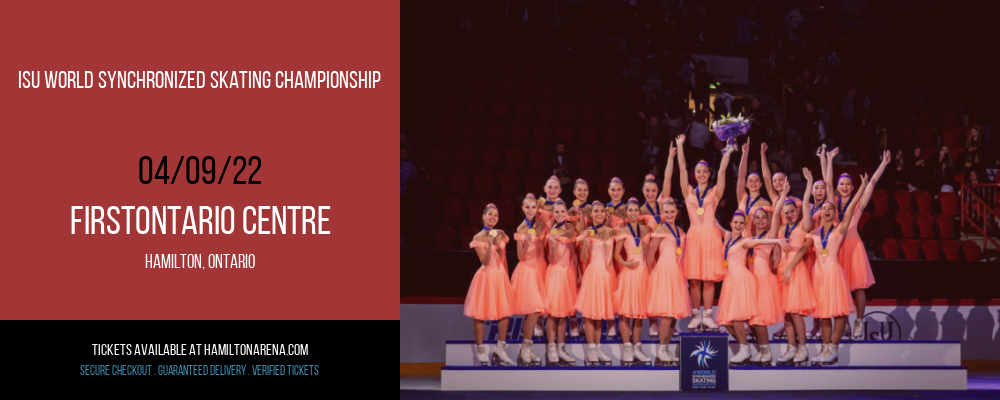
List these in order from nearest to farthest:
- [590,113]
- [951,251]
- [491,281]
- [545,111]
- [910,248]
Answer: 1. [491,281]
2. [910,248]
3. [951,251]
4. [545,111]
5. [590,113]

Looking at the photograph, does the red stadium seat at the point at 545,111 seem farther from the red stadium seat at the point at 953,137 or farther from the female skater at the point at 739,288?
the red stadium seat at the point at 953,137

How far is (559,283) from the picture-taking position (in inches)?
281

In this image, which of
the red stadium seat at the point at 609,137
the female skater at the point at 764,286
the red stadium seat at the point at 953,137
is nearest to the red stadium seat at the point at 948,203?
the red stadium seat at the point at 953,137

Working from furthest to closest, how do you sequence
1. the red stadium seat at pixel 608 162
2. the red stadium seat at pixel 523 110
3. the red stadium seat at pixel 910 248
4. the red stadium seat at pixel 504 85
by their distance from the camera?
1. the red stadium seat at pixel 504 85
2. the red stadium seat at pixel 523 110
3. the red stadium seat at pixel 608 162
4. the red stadium seat at pixel 910 248

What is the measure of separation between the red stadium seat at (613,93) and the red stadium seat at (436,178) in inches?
124

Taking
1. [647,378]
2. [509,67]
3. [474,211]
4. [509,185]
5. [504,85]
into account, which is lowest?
[647,378]

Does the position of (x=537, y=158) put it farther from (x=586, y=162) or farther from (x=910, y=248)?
(x=910, y=248)

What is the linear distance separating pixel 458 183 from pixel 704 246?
142 inches

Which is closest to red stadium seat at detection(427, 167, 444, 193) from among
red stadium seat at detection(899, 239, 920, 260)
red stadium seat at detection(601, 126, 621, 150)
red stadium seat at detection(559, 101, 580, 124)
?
red stadium seat at detection(559, 101, 580, 124)

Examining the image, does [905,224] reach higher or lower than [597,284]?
higher

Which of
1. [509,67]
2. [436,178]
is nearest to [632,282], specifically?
[436,178]

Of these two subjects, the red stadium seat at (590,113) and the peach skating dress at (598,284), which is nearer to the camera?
the peach skating dress at (598,284)

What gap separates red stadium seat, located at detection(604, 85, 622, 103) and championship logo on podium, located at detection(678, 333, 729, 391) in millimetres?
5956

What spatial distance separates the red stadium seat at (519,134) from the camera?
1138 cm
